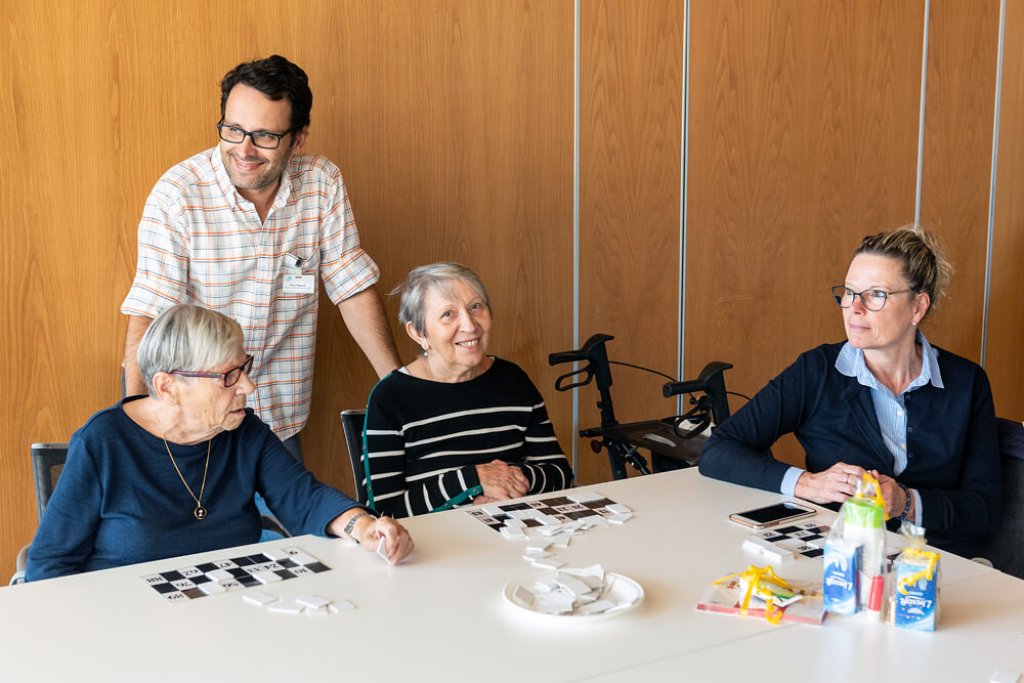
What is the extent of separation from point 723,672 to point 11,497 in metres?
2.74

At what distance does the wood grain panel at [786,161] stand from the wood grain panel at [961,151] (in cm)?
15

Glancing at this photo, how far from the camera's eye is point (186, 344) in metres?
2.28

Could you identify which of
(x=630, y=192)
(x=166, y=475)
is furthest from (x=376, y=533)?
(x=630, y=192)

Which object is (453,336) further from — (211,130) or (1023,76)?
(1023,76)

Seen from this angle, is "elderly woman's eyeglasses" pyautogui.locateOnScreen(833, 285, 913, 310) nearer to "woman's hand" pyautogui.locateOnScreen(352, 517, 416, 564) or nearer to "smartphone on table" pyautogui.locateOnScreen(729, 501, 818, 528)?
"smartphone on table" pyautogui.locateOnScreen(729, 501, 818, 528)

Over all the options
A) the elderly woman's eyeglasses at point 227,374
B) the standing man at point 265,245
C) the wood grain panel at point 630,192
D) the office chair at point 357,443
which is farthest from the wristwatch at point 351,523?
the wood grain panel at point 630,192

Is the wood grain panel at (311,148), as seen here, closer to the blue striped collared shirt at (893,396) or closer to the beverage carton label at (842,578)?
the blue striped collared shirt at (893,396)

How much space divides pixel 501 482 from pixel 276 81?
52.6 inches

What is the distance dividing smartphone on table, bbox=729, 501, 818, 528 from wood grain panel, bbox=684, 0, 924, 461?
2399 millimetres

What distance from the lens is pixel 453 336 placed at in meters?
2.95

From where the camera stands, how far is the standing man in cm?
310

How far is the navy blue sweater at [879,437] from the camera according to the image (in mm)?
2623

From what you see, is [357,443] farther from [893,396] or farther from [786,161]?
[786,161]

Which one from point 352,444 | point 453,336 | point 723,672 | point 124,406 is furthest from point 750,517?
point 124,406
